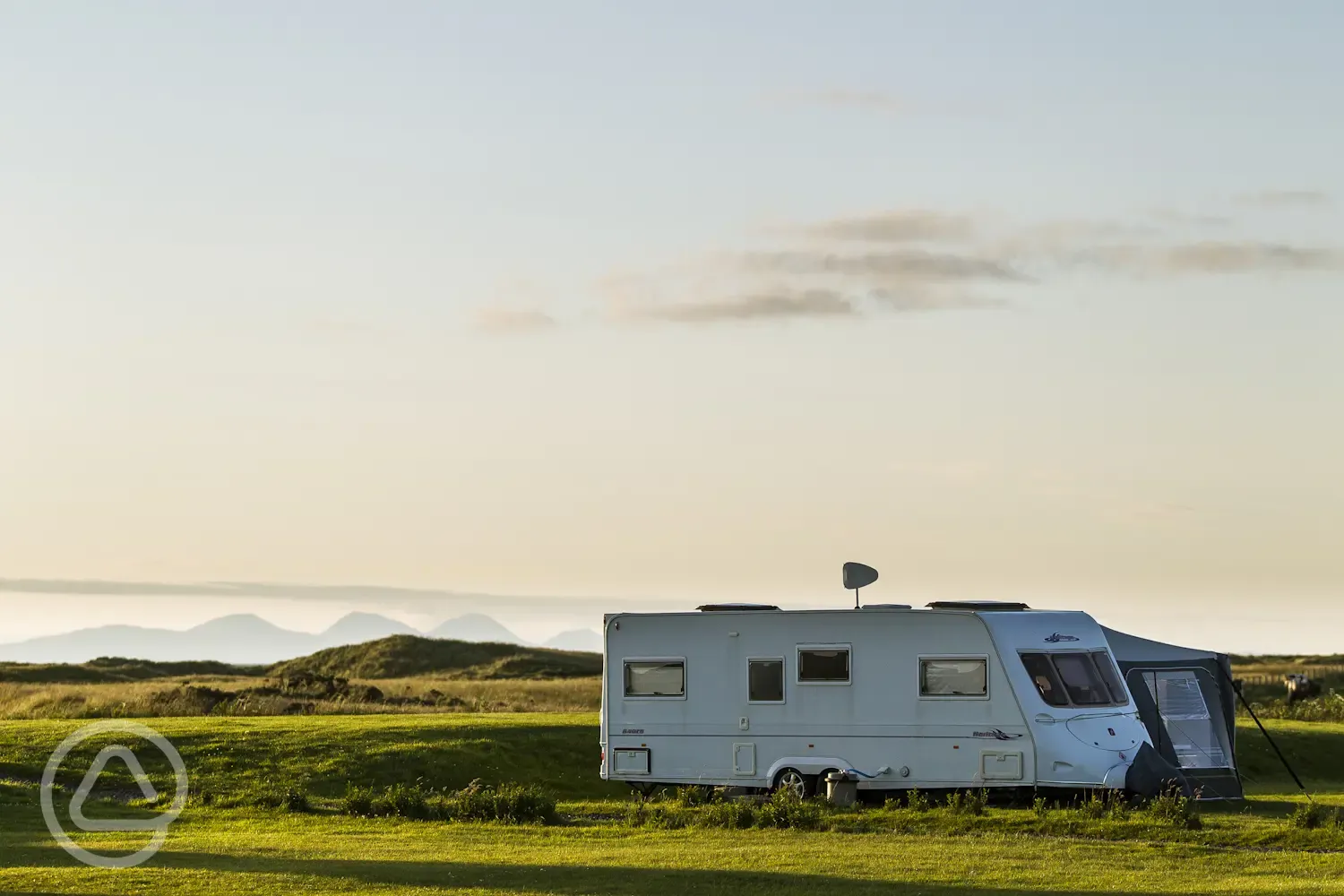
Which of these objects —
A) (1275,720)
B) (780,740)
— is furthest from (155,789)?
(1275,720)

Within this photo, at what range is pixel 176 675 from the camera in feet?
244

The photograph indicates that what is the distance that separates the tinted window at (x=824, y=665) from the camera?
22.9 metres

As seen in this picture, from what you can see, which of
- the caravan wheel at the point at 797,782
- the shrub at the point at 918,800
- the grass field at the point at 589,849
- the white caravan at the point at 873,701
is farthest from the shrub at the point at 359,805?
the shrub at the point at 918,800

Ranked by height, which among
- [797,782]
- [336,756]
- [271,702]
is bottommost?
[797,782]

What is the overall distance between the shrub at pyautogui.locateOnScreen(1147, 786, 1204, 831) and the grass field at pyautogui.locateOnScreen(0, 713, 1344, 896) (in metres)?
0.28

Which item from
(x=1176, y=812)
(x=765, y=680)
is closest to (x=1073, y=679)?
(x=1176, y=812)

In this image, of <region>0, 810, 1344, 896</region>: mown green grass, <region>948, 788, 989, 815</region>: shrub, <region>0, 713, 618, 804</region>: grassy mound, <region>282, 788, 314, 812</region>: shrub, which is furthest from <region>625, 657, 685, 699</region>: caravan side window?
<region>0, 713, 618, 804</region>: grassy mound

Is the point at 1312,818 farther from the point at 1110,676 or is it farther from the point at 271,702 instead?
the point at 271,702

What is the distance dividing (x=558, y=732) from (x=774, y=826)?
40.6ft

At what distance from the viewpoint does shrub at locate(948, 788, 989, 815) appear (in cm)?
2175

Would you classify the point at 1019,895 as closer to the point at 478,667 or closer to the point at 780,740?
the point at 780,740

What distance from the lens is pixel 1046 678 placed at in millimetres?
21969

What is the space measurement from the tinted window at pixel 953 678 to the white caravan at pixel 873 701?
2cm

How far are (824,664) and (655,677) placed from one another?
2.52 meters
